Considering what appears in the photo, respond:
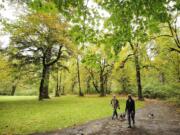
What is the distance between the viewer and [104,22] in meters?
6.41

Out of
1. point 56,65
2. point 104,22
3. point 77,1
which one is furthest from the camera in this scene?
point 56,65

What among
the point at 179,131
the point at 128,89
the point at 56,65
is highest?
the point at 56,65

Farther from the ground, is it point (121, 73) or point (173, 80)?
point (121, 73)

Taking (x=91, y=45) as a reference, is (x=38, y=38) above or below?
above

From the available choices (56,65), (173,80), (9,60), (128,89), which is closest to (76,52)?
(56,65)

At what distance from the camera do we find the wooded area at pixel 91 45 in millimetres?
5824

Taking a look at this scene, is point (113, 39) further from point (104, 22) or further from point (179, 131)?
point (179, 131)

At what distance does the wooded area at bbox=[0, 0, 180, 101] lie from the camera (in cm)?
582

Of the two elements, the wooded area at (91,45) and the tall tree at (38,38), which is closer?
the wooded area at (91,45)

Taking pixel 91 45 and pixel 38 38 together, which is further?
pixel 38 38

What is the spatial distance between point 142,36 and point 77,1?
2466mm

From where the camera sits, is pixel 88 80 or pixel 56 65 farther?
pixel 88 80

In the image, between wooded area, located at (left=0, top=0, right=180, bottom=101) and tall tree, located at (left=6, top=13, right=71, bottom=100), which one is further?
tall tree, located at (left=6, top=13, right=71, bottom=100)

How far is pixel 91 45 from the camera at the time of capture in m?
7.68
